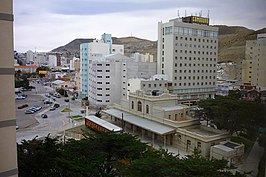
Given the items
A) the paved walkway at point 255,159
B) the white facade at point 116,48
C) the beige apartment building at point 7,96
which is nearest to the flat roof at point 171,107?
the paved walkway at point 255,159

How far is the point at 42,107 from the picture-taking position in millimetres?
8430

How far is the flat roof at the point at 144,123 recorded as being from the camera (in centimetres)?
460

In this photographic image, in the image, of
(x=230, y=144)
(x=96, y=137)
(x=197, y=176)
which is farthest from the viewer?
(x=230, y=144)

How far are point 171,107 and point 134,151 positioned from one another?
8.71 ft

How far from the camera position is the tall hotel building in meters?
8.23

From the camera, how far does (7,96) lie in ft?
3.53

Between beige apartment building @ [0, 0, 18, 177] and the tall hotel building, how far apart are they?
7289 millimetres

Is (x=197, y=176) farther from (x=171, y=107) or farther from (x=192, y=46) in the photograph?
(x=192, y=46)

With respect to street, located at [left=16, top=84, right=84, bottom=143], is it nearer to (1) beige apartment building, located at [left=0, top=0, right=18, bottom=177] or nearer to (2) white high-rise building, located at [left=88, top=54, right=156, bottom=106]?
(2) white high-rise building, located at [left=88, top=54, right=156, bottom=106]

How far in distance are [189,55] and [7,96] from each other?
25.9 feet

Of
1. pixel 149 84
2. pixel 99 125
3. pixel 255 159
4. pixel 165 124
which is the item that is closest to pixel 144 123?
pixel 165 124

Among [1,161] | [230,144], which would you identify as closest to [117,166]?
[1,161]

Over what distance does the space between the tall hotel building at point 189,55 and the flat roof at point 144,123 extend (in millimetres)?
2626

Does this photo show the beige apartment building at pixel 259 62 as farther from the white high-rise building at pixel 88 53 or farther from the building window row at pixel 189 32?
the white high-rise building at pixel 88 53
